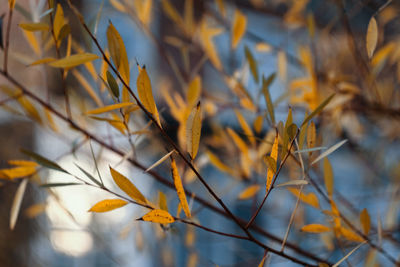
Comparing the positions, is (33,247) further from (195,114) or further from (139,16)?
(195,114)

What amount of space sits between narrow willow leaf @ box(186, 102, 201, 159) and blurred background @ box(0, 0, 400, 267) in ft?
0.39

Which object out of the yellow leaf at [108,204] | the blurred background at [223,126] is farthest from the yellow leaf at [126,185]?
the blurred background at [223,126]

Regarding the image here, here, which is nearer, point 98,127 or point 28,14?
point 28,14

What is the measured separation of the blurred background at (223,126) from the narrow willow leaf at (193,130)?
12cm

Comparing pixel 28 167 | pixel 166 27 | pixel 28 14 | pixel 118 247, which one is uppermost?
pixel 166 27

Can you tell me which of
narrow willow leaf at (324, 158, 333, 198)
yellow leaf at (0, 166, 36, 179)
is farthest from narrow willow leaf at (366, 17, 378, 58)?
yellow leaf at (0, 166, 36, 179)

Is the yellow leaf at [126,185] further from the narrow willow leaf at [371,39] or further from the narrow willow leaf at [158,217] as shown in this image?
the narrow willow leaf at [371,39]

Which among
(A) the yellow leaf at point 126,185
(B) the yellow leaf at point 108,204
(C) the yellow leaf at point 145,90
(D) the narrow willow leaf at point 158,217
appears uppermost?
(C) the yellow leaf at point 145,90

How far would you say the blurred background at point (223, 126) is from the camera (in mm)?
314

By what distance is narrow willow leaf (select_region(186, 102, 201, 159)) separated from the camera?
141 millimetres

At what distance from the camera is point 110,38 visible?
145 millimetres

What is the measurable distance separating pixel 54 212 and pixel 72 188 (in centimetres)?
6

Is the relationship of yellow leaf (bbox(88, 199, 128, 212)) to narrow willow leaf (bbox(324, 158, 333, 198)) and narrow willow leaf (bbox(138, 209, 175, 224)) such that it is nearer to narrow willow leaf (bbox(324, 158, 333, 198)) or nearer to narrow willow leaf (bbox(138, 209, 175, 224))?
narrow willow leaf (bbox(138, 209, 175, 224))

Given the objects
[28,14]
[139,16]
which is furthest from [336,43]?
[28,14]
